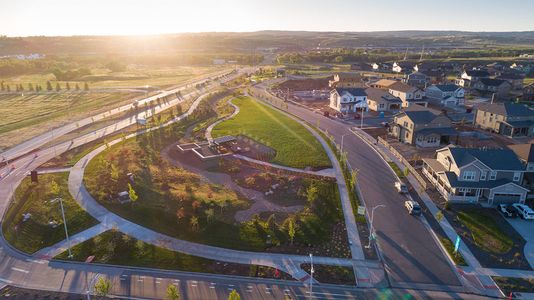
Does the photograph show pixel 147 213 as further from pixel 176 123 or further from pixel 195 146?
pixel 176 123

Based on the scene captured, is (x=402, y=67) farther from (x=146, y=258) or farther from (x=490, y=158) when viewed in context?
(x=146, y=258)

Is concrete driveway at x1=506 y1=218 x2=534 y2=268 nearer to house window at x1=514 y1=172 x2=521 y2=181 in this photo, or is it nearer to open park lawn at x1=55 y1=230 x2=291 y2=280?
house window at x1=514 y1=172 x2=521 y2=181

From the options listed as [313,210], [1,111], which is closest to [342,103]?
[313,210]

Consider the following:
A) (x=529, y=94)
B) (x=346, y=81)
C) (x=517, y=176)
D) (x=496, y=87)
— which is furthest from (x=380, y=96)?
(x=517, y=176)

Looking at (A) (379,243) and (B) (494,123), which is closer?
(A) (379,243)

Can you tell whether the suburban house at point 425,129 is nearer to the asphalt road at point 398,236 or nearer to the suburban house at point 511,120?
the asphalt road at point 398,236

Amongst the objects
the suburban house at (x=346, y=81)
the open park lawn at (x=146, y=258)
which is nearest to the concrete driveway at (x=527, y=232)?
the open park lawn at (x=146, y=258)
